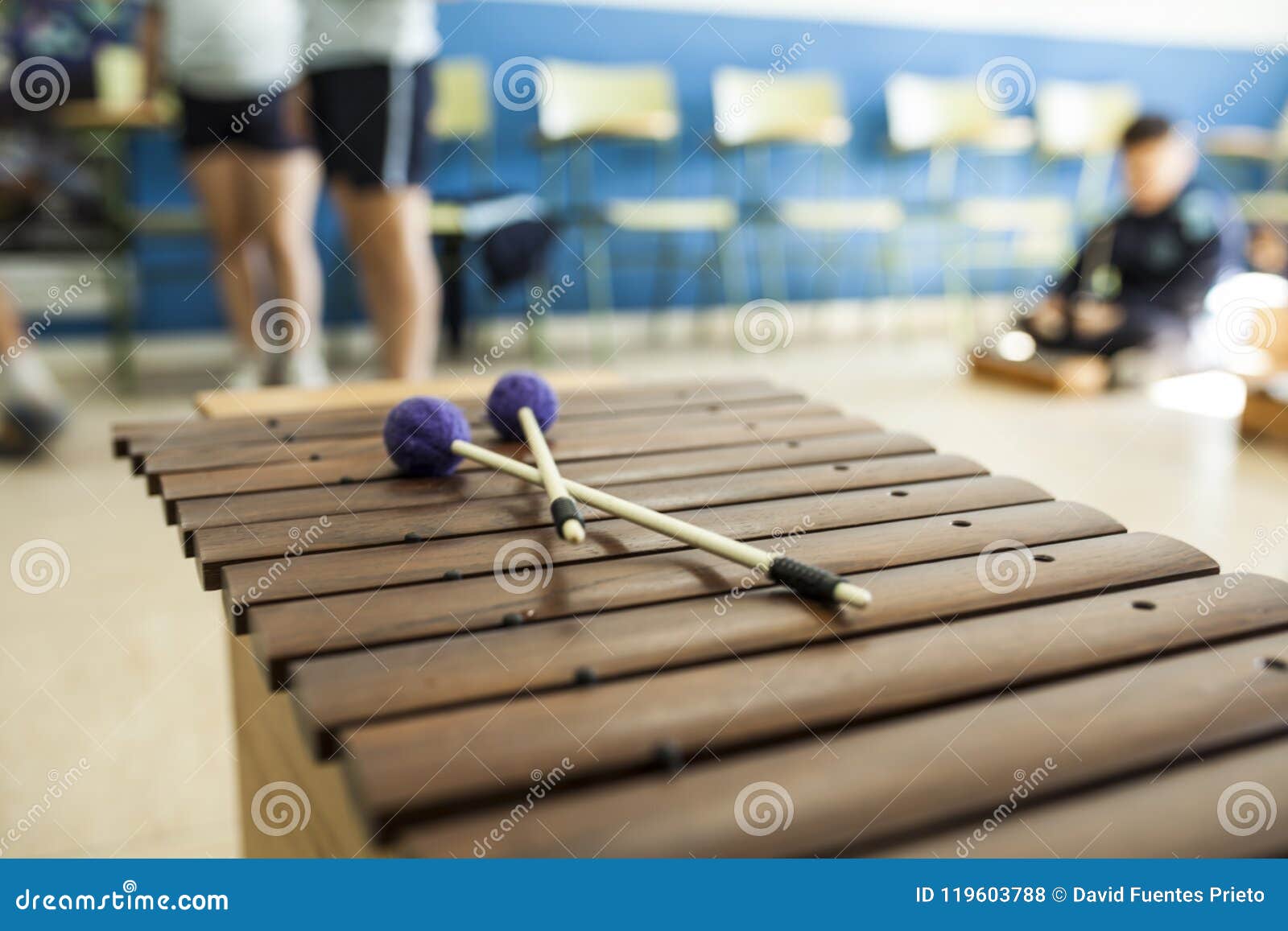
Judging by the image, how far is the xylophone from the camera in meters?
0.62

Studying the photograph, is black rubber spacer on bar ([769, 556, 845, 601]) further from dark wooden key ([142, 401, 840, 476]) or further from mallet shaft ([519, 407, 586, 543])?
dark wooden key ([142, 401, 840, 476])

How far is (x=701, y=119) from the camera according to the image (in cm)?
482

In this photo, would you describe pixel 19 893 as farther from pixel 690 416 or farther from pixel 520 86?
pixel 520 86

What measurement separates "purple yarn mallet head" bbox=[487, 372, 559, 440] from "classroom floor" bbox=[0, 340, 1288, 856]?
0.62 m

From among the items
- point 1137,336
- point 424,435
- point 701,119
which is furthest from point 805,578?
point 701,119

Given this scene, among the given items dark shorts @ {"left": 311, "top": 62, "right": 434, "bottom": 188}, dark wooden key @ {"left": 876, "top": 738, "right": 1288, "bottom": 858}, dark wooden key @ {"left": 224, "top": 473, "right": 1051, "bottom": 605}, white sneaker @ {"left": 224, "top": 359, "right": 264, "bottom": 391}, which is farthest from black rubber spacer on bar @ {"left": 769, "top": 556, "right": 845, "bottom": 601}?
white sneaker @ {"left": 224, "top": 359, "right": 264, "bottom": 391}

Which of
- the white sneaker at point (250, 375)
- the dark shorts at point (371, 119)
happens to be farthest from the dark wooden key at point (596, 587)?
the white sneaker at point (250, 375)

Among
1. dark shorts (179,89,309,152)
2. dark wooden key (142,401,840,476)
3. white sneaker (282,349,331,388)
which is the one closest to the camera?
dark wooden key (142,401,840,476)

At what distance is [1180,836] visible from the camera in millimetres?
621

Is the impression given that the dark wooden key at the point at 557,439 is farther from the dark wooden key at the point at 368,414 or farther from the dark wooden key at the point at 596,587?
the dark wooden key at the point at 596,587

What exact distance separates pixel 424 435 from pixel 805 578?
18.5 inches

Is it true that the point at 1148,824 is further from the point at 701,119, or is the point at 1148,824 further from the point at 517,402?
the point at 701,119

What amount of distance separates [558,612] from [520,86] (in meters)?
3.99

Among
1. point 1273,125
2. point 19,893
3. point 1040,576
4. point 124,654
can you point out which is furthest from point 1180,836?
point 1273,125
